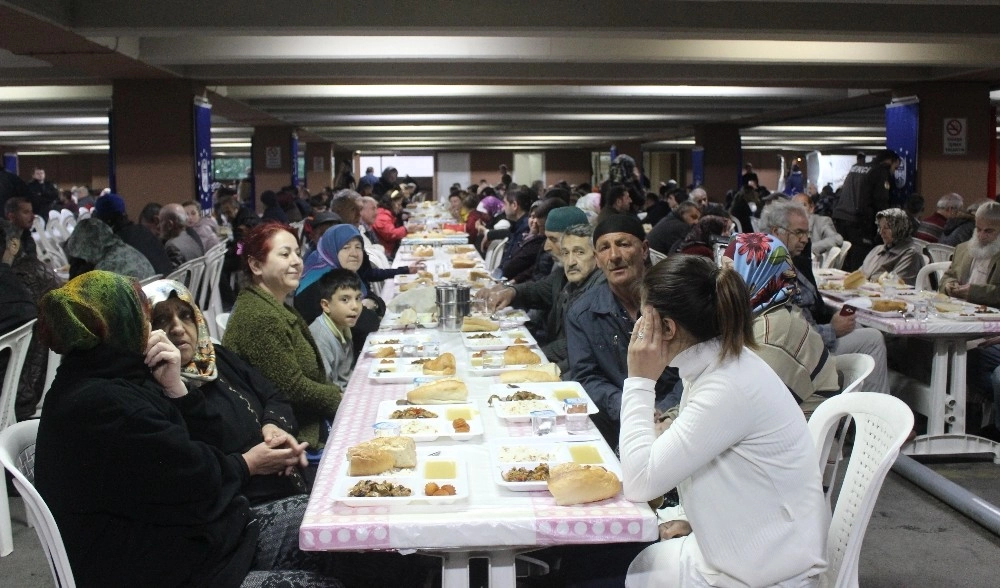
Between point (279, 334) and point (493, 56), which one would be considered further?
point (493, 56)

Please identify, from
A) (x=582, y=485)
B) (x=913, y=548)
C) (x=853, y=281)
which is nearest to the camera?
(x=582, y=485)

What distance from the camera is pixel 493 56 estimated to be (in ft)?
28.2

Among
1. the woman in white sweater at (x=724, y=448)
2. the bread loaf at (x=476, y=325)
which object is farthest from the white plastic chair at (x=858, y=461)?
the bread loaf at (x=476, y=325)

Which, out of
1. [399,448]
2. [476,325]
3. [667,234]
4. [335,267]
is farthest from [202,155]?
[399,448]

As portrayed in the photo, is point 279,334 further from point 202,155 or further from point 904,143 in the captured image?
point 904,143

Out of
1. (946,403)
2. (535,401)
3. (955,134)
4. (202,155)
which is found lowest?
(946,403)

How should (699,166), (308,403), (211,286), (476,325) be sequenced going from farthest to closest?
(699,166) → (211,286) → (476,325) → (308,403)

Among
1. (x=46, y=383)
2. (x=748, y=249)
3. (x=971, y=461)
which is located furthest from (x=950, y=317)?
(x=46, y=383)

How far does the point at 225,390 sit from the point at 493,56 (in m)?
6.37

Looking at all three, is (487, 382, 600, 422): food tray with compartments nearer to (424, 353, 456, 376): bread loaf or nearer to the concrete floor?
(424, 353, 456, 376): bread loaf

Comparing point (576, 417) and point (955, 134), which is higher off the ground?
point (955, 134)

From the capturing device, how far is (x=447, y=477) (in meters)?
2.18

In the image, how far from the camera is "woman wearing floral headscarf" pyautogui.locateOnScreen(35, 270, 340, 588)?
1.94 m

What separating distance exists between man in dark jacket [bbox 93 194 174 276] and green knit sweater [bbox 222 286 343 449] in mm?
3590
